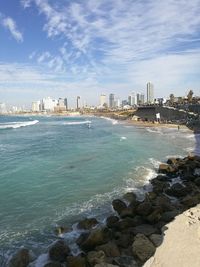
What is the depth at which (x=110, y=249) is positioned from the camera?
12312mm

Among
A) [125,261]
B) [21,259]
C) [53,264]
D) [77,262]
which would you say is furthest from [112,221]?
[21,259]

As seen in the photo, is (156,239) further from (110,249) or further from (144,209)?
(144,209)

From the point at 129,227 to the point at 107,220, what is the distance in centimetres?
120

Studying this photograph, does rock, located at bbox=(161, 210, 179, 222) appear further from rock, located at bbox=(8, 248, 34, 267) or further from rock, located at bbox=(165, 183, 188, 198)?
rock, located at bbox=(8, 248, 34, 267)

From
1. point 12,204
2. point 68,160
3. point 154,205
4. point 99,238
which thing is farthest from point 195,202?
point 68,160

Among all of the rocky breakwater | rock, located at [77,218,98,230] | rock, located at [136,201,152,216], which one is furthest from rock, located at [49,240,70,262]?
rock, located at [136,201,152,216]

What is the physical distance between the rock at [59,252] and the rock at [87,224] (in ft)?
7.36

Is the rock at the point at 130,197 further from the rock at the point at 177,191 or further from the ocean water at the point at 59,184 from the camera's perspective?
the rock at the point at 177,191

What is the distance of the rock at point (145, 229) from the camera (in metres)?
13.7

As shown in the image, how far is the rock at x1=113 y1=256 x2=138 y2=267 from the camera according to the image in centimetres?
1169

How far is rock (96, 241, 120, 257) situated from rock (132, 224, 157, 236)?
1.54m

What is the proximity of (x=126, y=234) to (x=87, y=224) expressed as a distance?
230cm

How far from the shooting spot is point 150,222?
14.8 metres

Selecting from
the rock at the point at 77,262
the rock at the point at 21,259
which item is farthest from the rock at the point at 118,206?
the rock at the point at 77,262
